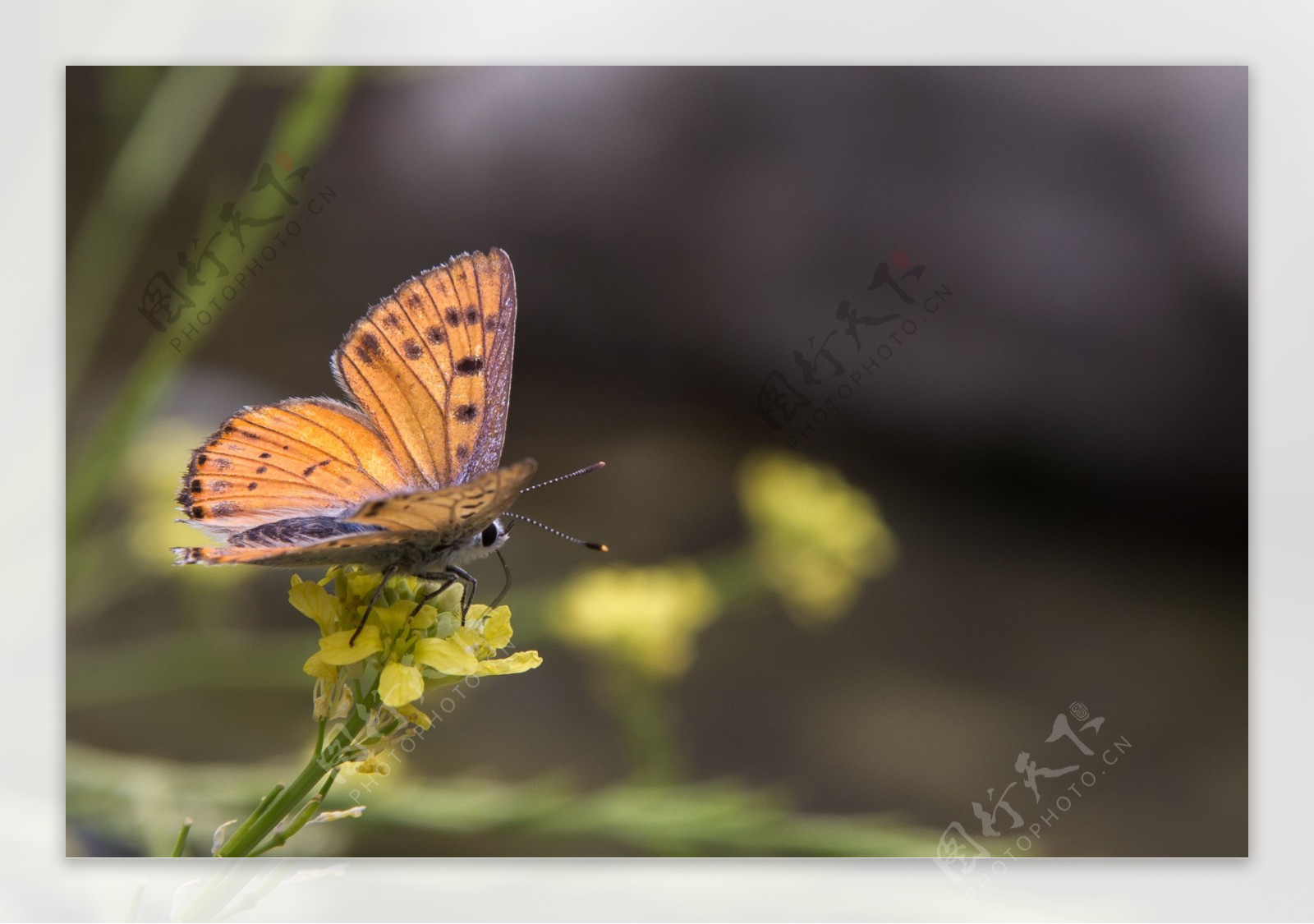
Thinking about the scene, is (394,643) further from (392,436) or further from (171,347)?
(171,347)

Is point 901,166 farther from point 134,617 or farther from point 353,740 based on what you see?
point 134,617

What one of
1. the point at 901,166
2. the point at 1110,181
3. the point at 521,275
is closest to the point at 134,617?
the point at 521,275

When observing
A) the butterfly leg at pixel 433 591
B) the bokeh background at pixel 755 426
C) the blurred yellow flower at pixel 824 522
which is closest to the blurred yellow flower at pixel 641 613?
the bokeh background at pixel 755 426

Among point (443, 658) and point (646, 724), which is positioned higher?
point (443, 658)

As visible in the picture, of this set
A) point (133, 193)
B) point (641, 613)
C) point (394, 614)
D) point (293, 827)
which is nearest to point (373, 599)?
point (394, 614)

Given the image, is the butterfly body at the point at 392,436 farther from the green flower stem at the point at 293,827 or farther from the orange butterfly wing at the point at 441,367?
the green flower stem at the point at 293,827
